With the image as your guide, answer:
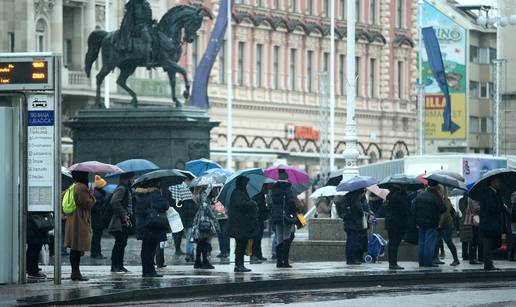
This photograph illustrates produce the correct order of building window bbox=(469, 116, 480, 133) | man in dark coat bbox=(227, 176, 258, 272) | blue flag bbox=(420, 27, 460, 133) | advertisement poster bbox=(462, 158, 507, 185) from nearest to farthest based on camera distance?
man in dark coat bbox=(227, 176, 258, 272) → advertisement poster bbox=(462, 158, 507, 185) → blue flag bbox=(420, 27, 460, 133) → building window bbox=(469, 116, 480, 133)

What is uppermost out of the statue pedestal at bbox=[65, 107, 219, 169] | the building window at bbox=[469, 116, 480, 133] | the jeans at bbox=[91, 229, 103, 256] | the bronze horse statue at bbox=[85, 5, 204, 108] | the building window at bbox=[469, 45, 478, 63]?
the building window at bbox=[469, 45, 478, 63]

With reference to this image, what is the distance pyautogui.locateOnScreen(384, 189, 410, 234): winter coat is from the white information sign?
772 cm

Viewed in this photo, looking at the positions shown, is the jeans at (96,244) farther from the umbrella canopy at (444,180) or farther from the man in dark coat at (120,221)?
the umbrella canopy at (444,180)

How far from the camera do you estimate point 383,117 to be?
333ft

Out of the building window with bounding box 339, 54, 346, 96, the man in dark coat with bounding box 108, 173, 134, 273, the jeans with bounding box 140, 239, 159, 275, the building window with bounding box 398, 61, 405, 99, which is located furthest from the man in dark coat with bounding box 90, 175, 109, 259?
the building window with bounding box 398, 61, 405, 99

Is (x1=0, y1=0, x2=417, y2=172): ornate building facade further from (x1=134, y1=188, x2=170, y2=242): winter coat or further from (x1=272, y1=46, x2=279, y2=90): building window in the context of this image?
(x1=134, y1=188, x2=170, y2=242): winter coat

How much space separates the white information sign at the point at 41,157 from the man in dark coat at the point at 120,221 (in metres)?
3.91

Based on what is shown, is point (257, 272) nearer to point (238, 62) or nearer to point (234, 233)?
point (234, 233)

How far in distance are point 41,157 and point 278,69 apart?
65.8m

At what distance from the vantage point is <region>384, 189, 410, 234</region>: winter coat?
33469mm

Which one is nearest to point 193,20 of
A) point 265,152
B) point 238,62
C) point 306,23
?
point 265,152

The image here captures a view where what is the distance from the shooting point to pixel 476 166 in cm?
6259

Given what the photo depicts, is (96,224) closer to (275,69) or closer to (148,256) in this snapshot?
(148,256)

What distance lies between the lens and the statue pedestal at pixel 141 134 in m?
49.1
